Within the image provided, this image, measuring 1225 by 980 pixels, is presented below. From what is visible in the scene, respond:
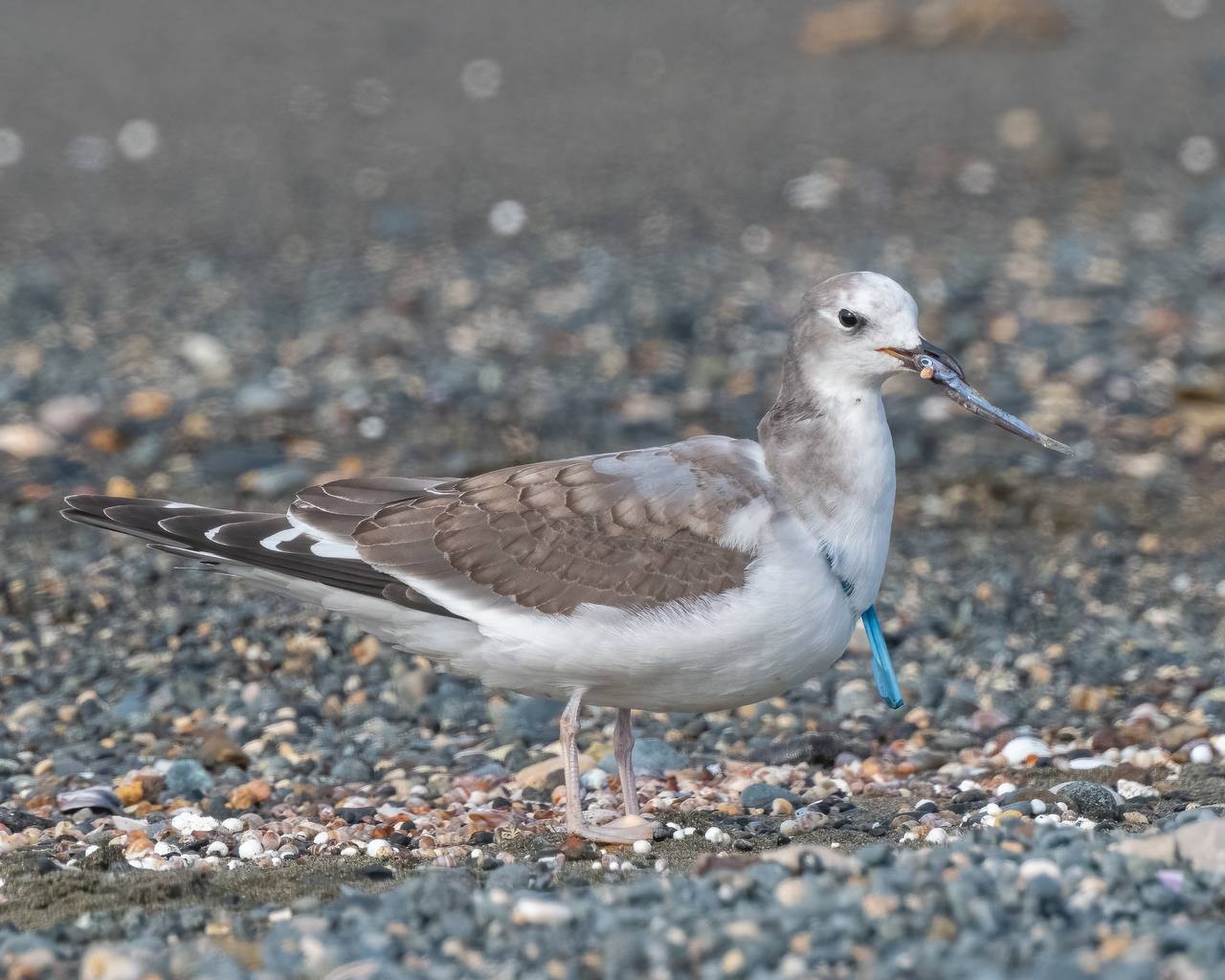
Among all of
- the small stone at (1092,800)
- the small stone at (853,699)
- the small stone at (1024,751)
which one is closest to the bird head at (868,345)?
the small stone at (1092,800)

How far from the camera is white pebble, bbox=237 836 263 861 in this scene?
225 inches

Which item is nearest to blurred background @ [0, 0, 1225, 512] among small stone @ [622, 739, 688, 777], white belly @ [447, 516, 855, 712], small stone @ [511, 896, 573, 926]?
small stone @ [622, 739, 688, 777]

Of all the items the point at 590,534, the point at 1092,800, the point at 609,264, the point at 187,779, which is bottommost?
the point at 1092,800

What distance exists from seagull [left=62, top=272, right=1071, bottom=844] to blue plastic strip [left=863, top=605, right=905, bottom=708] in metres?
0.01

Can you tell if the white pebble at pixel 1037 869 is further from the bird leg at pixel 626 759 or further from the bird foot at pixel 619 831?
the bird leg at pixel 626 759

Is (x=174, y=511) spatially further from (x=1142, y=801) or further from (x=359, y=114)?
(x=359, y=114)

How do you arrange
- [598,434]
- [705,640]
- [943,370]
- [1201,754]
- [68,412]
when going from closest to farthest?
1. [705,640]
2. [943,370]
3. [1201,754]
4. [598,434]
5. [68,412]

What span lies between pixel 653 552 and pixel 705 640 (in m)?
0.37

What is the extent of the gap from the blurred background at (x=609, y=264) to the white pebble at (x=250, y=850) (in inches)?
68.6

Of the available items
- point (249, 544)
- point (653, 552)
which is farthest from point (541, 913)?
point (249, 544)

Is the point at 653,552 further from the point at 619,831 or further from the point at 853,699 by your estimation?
the point at 853,699

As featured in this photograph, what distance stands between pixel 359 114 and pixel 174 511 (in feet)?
35.8

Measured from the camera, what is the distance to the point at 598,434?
10.3 m

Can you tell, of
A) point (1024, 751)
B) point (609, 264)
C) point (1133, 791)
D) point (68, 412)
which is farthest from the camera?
point (609, 264)
